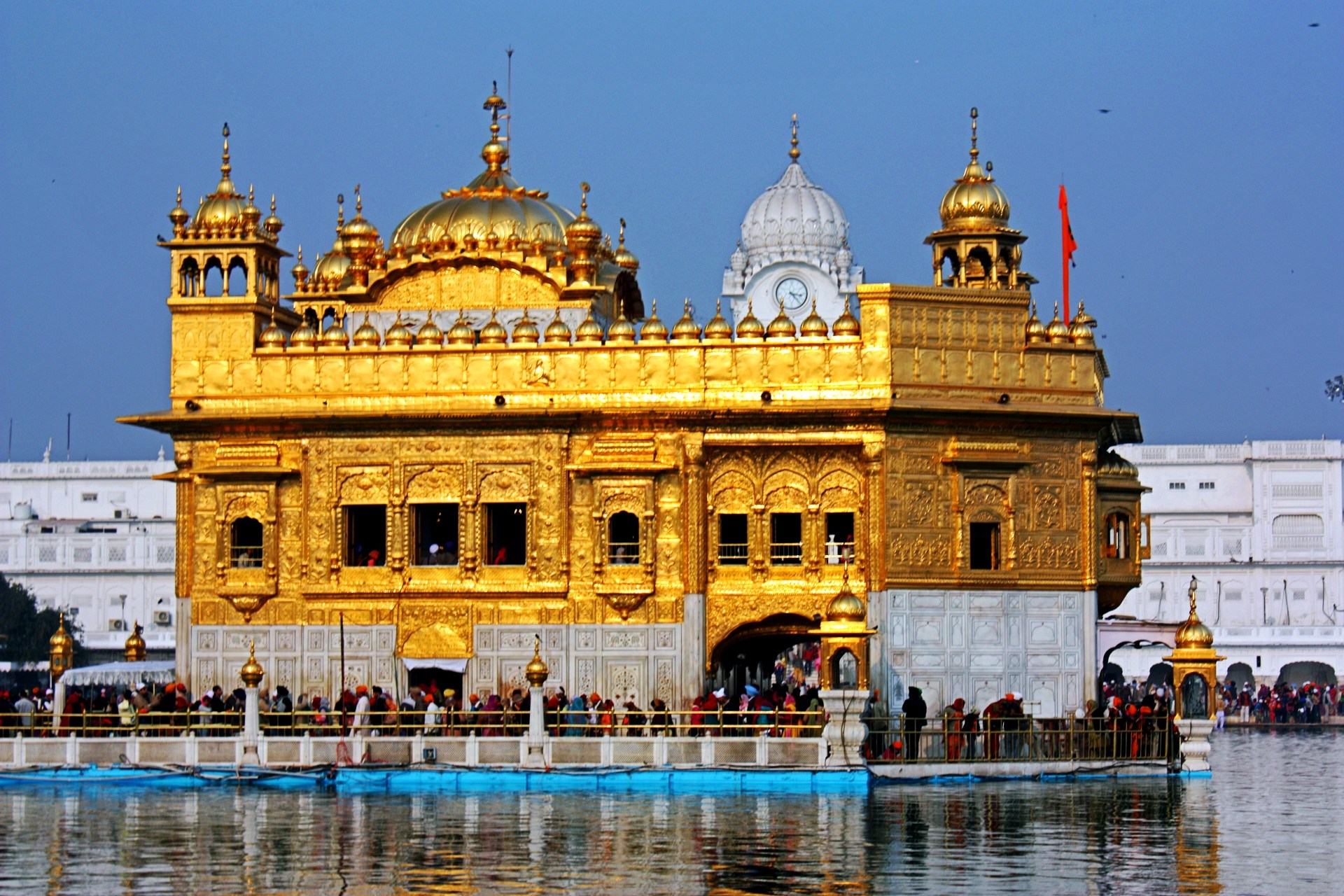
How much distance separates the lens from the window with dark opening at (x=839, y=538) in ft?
114

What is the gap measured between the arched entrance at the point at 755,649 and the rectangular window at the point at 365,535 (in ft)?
17.5

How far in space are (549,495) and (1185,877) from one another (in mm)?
15770

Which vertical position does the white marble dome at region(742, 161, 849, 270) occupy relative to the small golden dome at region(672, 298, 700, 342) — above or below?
above

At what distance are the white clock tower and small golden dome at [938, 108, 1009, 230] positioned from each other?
5275 centimetres

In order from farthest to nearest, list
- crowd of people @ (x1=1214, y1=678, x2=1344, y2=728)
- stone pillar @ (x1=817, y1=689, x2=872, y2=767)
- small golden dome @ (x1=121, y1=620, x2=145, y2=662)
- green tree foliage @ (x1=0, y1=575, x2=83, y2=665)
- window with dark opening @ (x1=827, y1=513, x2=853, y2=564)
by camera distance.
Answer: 1. green tree foliage @ (x1=0, y1=575, x2=83, y2=665)
2. crowd of people @ (x1=1214, y1=678, x2=1344, y2=728)
3. small golden dome @ (x1=121, y1=620, x2=145, y2=662)
4. window with dark opening @ (x1=827, y1=513, x2=853, y2=564)
5. stone pillar @ (x1=817, y1=689, x2=872, y2=767)

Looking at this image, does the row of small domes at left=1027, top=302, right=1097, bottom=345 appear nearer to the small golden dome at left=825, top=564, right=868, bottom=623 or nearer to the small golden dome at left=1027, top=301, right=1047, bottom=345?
the small golden dome at left=1027, top=301, right=1047, bottom=345

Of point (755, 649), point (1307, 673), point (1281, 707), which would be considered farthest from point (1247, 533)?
point (755, 649)

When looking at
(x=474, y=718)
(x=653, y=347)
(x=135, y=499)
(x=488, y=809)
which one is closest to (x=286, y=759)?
(x=474, y=718)

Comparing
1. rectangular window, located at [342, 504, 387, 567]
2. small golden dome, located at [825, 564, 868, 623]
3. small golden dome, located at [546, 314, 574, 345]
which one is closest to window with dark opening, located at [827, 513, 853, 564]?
small golden dome, located at [825, 564, 868, 623]

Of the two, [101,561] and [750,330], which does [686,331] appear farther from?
[101,561]

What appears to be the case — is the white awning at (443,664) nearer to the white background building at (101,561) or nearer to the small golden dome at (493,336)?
the small golden dome at (493,336)

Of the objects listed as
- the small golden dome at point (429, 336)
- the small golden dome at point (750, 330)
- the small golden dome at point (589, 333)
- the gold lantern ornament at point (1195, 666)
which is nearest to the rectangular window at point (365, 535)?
the small golden dome at point (429, 336)

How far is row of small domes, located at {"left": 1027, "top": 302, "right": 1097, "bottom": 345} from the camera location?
117ft

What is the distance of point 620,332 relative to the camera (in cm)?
3553
